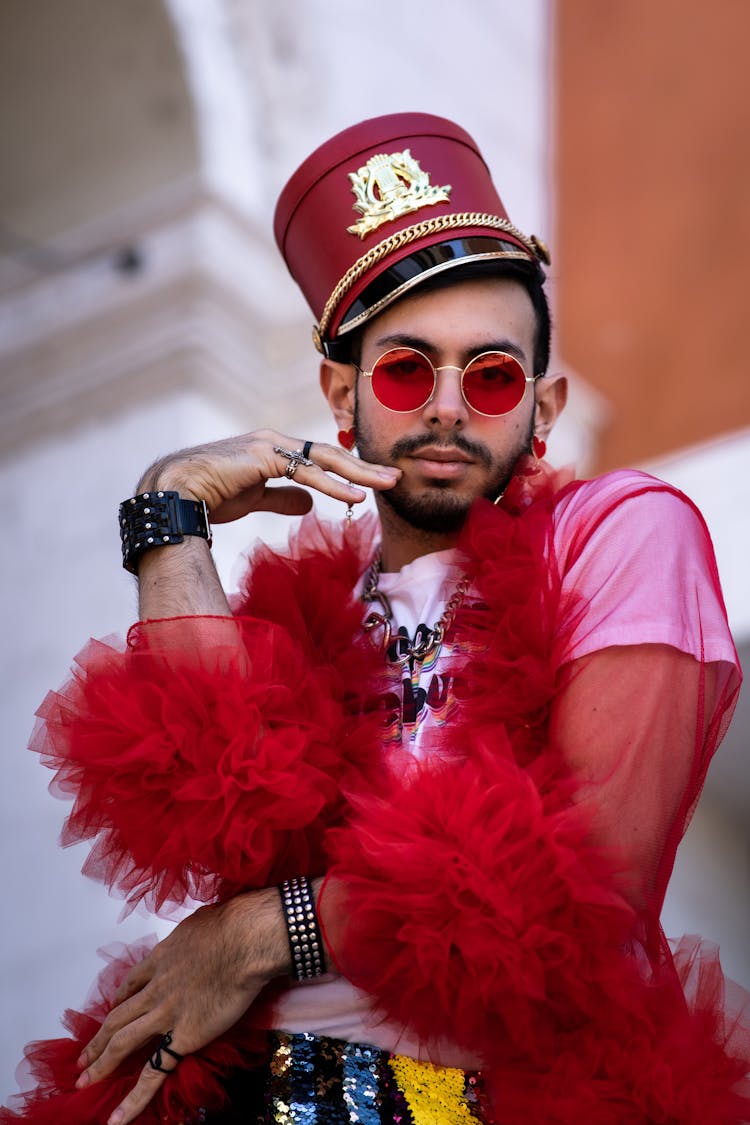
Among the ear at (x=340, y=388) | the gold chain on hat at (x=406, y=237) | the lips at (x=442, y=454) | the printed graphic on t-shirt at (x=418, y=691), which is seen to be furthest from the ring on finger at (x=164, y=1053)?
the gold chain on hat at (x=406, y=237)

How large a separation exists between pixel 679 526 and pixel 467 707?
0.35 m

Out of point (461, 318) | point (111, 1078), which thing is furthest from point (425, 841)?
point (461, 318)

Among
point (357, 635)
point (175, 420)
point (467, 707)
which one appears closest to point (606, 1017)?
point (467, 707)

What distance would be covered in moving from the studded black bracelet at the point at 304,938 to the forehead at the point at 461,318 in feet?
2.71

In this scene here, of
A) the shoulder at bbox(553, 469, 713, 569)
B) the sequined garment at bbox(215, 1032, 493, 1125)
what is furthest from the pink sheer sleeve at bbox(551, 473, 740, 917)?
the sequined garment at bbox(215, 1032, 493, 1125)

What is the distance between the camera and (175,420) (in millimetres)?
4258

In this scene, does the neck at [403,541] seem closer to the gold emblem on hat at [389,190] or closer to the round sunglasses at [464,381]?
the round sunglasses at [464,381]

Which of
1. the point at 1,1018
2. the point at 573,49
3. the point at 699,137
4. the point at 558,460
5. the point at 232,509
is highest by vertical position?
the point at 573,49

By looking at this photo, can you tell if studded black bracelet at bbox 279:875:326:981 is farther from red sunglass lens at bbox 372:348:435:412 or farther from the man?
red sunglass lens at bbox 372:348:435:412

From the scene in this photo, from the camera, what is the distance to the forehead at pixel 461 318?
2.25 metres

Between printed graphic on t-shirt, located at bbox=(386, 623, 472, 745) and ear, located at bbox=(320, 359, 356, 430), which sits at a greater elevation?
ear, located at bbox=(320, 359, 356, 430)

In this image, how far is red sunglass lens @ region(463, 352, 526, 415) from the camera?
2.21 metres

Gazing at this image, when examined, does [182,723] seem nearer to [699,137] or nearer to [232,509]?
[232,509]

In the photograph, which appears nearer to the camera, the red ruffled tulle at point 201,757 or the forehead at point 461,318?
the red ruffled tulle at point 201,757
